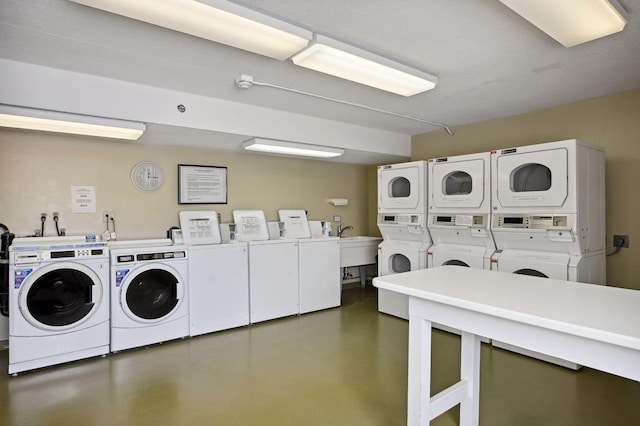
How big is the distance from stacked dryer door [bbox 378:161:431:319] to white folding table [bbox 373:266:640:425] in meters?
1.81

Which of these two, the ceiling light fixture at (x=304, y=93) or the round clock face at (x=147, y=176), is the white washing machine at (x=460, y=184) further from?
the round clock face at (x=147, y=176)

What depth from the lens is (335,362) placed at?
3.12 m

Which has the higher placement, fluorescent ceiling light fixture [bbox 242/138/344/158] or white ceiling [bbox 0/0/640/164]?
white ceiling [bbox 0/0/640/164]

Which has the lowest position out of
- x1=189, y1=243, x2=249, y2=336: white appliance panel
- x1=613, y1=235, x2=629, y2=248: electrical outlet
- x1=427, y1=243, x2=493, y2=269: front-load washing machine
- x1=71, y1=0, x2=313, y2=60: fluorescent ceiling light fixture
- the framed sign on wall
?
x1=189, y1=243, x2=249, y2=336: white appliance panel

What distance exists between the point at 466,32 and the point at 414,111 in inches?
71.1

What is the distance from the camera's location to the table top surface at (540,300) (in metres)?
1.32

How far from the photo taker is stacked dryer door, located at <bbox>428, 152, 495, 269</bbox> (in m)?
3.66

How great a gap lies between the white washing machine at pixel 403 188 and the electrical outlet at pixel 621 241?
1.83 meters

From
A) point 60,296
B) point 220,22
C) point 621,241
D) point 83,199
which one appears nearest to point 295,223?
point 83,199

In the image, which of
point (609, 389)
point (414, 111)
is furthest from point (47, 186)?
point (609, 389)

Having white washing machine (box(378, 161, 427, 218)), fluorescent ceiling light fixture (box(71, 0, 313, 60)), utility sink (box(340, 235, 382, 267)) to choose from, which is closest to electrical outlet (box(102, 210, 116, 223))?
fluorescent ceiling light fixture (box(71, 0, 313, 60))

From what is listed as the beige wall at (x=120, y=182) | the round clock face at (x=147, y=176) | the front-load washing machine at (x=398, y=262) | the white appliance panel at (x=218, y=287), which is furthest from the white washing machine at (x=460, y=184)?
the round clock face at (x=147, y=176)

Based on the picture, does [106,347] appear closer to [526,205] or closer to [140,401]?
[140,401]

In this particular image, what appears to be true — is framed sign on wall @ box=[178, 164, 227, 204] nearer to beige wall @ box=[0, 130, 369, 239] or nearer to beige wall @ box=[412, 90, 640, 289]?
beige wall @ box=[0, 130, 369, 239]
